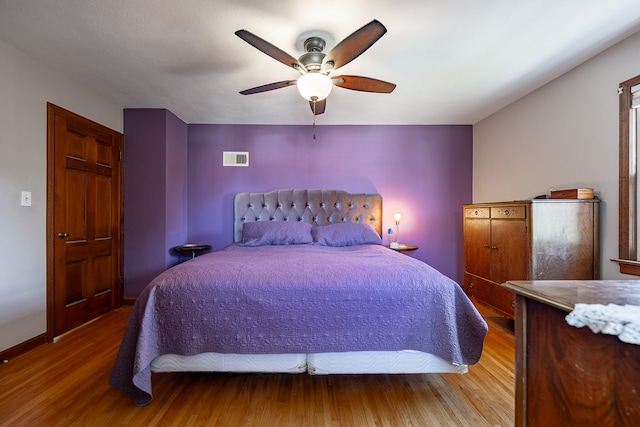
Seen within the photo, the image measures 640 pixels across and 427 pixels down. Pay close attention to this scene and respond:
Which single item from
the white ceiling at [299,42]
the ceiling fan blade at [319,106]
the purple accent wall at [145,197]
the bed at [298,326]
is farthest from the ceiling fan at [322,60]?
the purple accent wall at [145,197]

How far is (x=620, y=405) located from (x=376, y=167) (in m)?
3.28

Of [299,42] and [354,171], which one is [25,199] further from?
[354,171]

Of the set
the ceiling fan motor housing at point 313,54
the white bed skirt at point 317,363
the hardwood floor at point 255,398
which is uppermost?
the ceiling fan motor housing at point 313,54

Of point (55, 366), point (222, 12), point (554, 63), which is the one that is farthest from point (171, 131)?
point (554, 63)

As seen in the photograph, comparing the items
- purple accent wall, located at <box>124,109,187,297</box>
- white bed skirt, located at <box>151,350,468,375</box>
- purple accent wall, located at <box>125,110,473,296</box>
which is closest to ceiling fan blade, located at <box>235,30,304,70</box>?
white bed skirt, located at <box>151,350,468,375</box>

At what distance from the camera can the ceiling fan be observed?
4.93ft

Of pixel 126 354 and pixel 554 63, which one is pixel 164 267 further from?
pixel 554 63

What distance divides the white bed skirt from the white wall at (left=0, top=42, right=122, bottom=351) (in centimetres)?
146

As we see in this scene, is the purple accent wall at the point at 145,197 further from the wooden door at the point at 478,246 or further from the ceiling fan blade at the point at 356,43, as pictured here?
the wooden door at the point at 478,246

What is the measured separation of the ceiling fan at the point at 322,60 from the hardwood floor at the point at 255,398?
1898 mm

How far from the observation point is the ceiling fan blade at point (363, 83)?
6.48ft

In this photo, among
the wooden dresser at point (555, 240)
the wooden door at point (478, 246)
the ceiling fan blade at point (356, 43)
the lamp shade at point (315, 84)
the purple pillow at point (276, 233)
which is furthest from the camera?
the purple pillow at point (276, 233)

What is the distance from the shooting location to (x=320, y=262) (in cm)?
191

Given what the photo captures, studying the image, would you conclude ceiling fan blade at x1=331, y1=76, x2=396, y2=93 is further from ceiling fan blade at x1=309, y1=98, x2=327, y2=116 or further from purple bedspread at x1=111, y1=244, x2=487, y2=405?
purple bedspread at x1=111, y1=244, x2=487, y2=405
